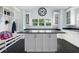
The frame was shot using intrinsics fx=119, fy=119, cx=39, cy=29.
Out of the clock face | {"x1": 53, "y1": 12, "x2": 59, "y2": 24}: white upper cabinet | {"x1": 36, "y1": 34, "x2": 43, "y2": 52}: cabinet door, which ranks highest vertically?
the clock face

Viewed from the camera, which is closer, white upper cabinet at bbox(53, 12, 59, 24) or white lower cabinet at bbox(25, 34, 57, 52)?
white lower cabinet at bbox(25, 34, 57, 52)

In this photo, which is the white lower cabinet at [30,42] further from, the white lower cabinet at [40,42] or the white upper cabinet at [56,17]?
the white upper cabinet at [56,17]

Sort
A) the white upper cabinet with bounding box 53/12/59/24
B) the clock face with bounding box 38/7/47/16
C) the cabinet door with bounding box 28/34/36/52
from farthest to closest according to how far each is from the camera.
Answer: the white upper cabinet with bounding box 53/12/59/24 → the clock face with bounding box 38/7/47/16 → the cabinet door with bounding box 28/34/36/52

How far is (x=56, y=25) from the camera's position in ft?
22.2

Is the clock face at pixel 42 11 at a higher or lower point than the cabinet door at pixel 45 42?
higher

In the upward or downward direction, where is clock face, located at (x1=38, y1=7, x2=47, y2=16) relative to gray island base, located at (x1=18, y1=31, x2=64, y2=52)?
upward

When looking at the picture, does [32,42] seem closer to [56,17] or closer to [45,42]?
[45,42]

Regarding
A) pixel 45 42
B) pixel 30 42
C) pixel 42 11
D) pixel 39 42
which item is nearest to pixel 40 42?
pixel 39 42

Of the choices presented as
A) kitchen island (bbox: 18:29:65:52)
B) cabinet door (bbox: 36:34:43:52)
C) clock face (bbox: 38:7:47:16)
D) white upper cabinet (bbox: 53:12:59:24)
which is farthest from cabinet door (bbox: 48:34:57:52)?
white upper cabinet (bbox: 53:12:59:24)

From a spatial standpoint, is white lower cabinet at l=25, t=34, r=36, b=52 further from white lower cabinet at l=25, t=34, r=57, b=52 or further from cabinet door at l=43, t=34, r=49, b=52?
cabinet door at l=43, t=34, r=49, b=52

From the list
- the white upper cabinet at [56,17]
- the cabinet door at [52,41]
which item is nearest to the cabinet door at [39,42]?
the cabinet door at [52,41]

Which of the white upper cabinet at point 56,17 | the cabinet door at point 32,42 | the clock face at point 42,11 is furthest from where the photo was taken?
the white upper cabinet at point 56,17
